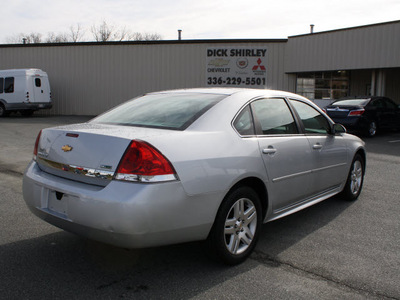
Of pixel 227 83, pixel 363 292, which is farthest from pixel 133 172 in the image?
pixel 227 83

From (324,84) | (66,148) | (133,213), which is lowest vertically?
(133,213)

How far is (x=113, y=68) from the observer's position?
961 inches

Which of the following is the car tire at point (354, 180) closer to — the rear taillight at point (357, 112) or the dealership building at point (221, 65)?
the rear taillight at point (357, 112)

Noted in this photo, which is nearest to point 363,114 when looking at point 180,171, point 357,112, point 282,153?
point 357,112

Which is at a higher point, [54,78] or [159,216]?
[54,78]

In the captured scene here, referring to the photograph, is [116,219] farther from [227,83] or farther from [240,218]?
[227,83]

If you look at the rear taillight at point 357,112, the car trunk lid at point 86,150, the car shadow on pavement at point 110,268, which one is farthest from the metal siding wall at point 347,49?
the car trunk lid at point 86,150

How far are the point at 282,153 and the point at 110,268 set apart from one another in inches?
72.5

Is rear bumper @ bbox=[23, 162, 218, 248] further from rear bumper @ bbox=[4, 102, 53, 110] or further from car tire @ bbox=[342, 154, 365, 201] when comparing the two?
rear bumper @ bbox=[4, 102, 53, 110]

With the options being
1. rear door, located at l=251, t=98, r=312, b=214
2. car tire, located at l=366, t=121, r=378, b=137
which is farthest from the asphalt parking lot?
car tire, located at l=366, t=121, r=378, b=137

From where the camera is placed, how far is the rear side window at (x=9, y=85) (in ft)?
71.1

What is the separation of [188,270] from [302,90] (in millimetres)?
19717

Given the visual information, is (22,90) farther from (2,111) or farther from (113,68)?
(113,68)

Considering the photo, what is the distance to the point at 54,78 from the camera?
25453 millimetres
